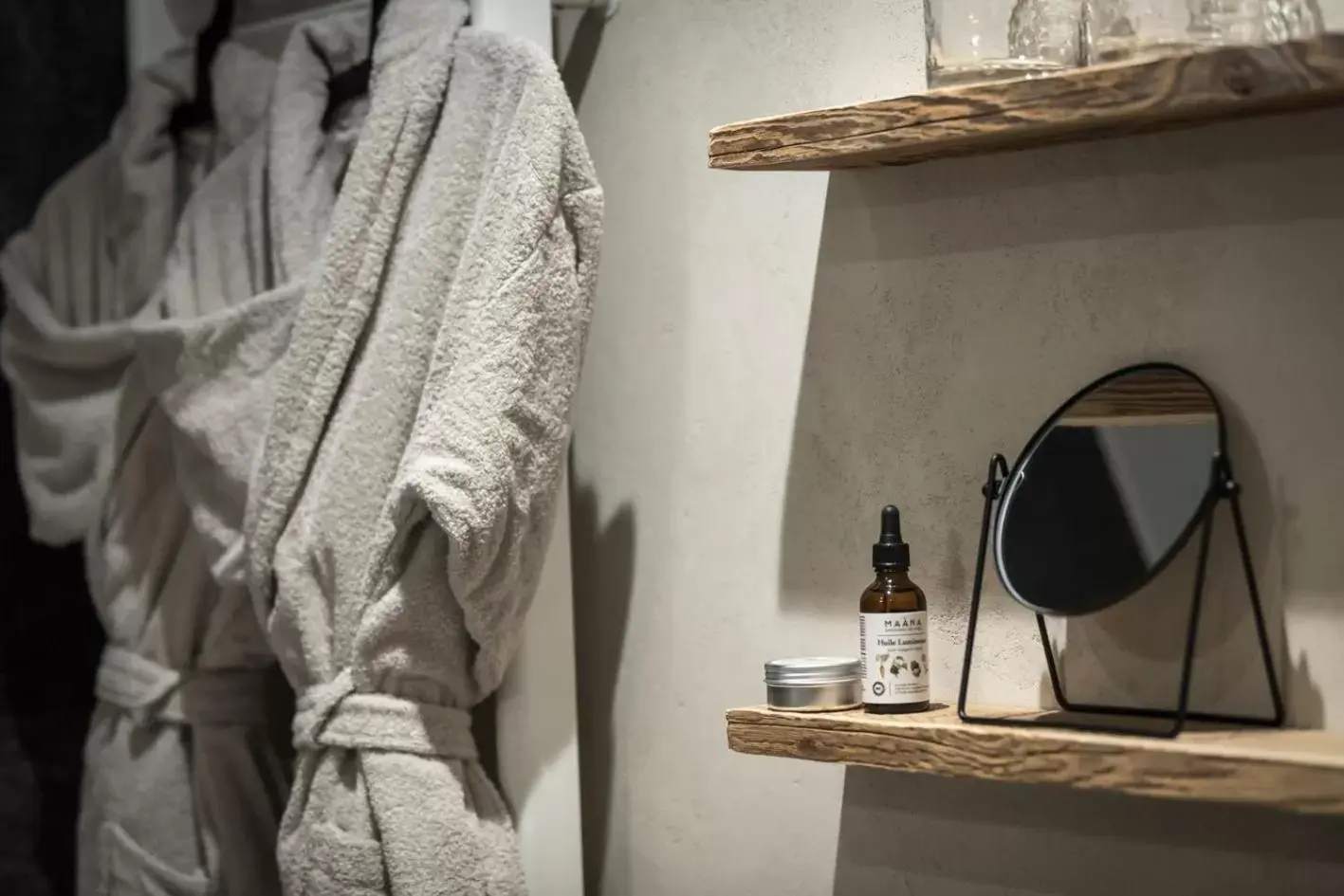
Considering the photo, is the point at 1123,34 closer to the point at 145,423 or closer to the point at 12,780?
the point at 145,423

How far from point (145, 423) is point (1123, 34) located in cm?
99

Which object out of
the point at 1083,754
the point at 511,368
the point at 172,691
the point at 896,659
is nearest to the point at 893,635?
the point at 896,659

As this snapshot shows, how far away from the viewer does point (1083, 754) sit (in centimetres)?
91

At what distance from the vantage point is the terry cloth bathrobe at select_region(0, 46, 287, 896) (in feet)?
4.65

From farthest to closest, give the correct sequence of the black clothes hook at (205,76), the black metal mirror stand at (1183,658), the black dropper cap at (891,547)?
the black clothes hook at (205,76)
the black dropper cap at (891,547)
the black metal mirror stand at (1183,658)

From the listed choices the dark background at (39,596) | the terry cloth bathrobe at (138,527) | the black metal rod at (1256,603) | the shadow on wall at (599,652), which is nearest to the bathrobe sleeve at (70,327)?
the terry cloth bathrobe at (138,527)

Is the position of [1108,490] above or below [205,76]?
below

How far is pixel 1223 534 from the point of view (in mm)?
1006

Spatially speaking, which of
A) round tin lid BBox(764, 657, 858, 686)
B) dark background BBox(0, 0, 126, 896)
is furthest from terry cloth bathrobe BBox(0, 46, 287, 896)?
round tin lid BBox(764, 657, 858, 686)

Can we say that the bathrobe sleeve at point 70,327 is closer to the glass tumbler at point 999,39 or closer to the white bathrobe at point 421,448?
the white bathrobe at point 421,448

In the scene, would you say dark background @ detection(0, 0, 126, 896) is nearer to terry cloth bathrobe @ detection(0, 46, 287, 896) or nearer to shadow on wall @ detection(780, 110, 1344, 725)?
terry cloth bathrobe @ detection(0, 46, 287, 896)

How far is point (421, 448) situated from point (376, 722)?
24cm

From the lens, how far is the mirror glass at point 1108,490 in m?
0.97

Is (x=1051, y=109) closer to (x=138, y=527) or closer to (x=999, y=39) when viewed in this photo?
(x=999, y=39)
